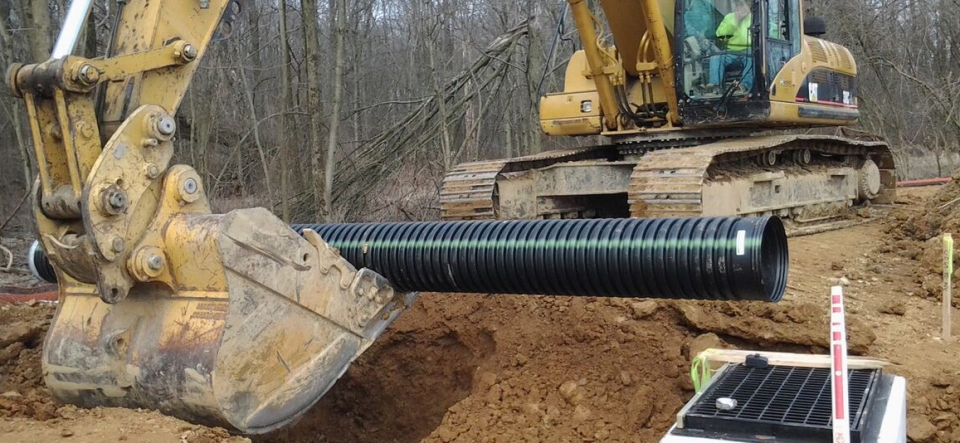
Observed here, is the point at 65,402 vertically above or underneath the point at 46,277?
underneath

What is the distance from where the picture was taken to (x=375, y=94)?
21.0 meters

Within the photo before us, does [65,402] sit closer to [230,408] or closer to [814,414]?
[230,408]

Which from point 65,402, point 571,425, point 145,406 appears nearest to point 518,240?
point 571,425

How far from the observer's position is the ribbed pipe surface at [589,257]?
3.83 metres

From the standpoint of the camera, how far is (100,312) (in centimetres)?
403

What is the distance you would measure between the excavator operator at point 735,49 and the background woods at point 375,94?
5.38 ft

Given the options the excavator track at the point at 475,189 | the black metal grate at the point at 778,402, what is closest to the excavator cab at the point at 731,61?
the excavator track at the point at 475,189

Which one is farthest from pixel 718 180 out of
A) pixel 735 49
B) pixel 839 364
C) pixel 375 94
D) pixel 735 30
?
pixel 375 94

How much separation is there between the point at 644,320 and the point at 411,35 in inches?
608

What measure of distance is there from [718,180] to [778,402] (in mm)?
4722

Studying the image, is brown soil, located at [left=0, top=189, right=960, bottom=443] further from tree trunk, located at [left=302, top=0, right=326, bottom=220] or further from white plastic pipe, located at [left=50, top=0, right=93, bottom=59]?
tree trunk, located at [left=302, top=0, right=326, bottom=220]

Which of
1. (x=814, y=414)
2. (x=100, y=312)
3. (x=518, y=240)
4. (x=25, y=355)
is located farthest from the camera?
(x=25, y=355)

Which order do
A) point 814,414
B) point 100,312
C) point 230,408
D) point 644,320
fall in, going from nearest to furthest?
point 814,414
point 230,408
point 100,312
point 644,320

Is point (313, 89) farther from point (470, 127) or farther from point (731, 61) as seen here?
point (731, 61)
